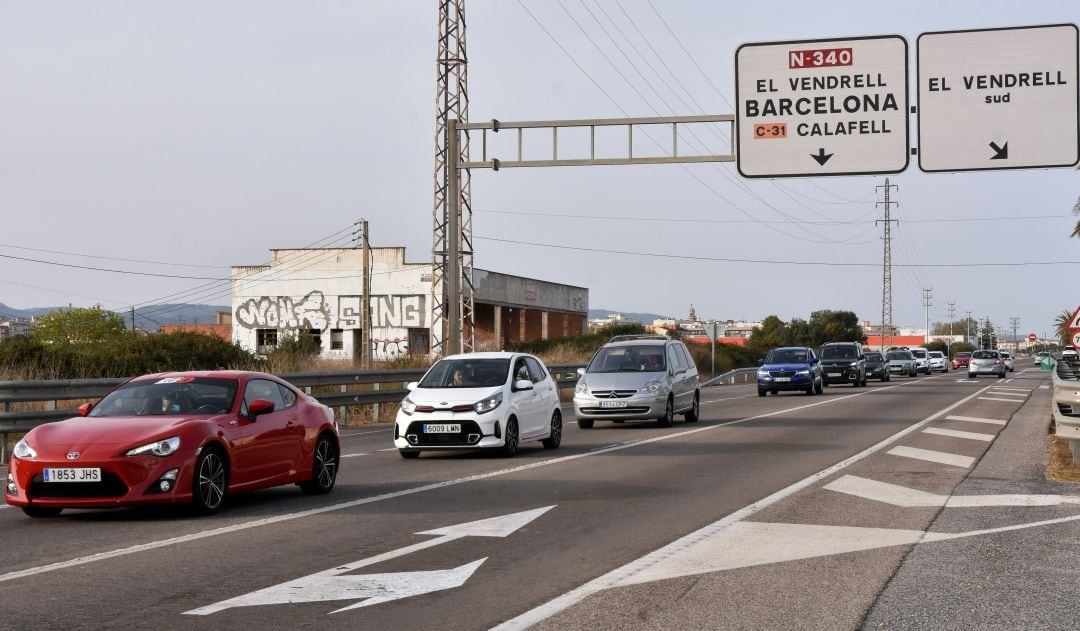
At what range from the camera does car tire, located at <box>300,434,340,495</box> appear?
1288cm

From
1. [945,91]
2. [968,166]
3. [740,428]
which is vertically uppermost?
[945,91]

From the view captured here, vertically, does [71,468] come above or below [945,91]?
below

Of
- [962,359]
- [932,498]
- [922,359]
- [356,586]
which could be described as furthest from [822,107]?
[962,359]

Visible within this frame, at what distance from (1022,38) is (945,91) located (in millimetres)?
1694

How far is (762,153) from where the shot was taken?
83.9 feet

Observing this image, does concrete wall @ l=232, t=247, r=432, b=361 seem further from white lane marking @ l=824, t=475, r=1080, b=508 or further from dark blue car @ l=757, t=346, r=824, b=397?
white lane marking @ l=824, t=475, r=1080, b=508

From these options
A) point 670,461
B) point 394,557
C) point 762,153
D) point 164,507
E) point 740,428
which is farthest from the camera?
point 762,153

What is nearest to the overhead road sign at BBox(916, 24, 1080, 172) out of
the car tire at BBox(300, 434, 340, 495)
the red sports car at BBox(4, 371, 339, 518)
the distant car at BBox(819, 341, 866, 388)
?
the car tire at BBox(300, 434, 340, 495)

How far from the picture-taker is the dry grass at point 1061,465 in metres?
14.2

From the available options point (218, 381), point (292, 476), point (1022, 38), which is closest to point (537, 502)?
point (292, 476)

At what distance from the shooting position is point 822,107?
2514 centimetres

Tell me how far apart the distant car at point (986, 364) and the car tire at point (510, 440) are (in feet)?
177

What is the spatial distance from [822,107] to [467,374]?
10.8m

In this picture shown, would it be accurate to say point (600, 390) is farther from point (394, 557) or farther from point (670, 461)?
point (394, 557)
